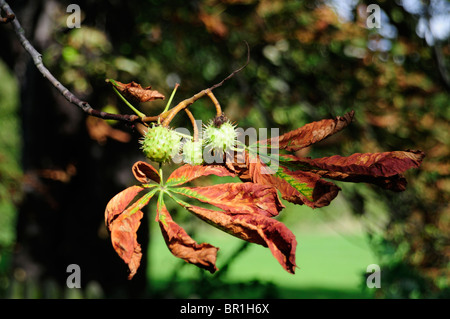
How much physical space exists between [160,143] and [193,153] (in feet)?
0.21

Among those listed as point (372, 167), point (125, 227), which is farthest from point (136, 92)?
point (372, 167)

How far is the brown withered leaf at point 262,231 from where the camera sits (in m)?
0.56

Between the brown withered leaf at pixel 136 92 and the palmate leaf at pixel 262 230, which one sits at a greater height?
the brown withered leaf at pixel 136 92

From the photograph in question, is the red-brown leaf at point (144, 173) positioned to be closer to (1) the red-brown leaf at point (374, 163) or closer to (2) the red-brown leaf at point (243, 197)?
(2) the red-brown leaf at point (243, 197)

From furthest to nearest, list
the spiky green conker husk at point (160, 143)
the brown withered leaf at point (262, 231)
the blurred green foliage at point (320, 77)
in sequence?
the blurred green foliage at point (320, 77)
the spiky green conker husk at point (160, 143)
the brown withered leaf at point (262, 231)

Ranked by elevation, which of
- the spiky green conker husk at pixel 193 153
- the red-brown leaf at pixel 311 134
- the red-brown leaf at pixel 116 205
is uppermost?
the red-brown leaf at pixel 311 134

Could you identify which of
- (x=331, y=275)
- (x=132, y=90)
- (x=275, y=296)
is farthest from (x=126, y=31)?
Answer: (x=331, y=275)

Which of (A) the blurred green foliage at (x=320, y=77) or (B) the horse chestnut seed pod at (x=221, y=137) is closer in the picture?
(B) the horse chestnut seed pod at (x=221, y=137)

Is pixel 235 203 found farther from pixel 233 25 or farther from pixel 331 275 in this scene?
pixel 331 275

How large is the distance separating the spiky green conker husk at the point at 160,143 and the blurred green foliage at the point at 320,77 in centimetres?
148

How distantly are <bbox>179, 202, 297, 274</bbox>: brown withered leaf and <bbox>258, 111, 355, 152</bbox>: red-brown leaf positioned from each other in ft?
0.57

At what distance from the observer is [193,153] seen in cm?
73

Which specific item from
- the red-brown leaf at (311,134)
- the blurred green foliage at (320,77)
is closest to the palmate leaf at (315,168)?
the red-brown leaf at (311,134)

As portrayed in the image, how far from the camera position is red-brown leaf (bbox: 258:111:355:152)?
0.72 m
